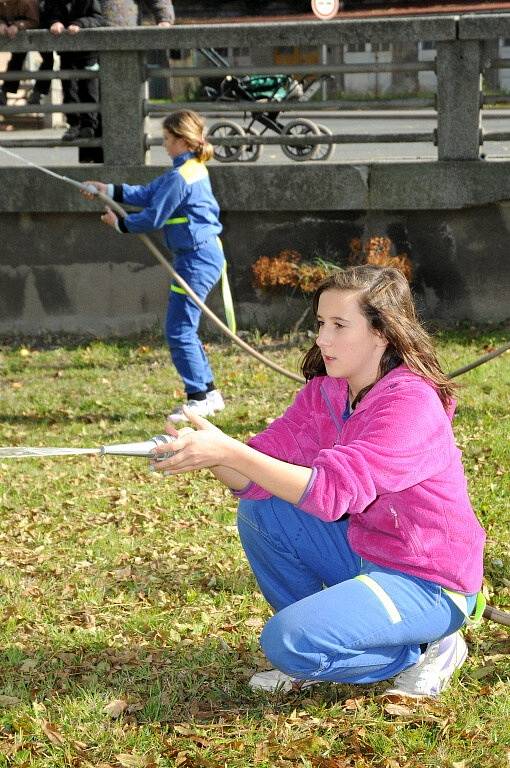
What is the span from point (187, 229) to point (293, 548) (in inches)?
167

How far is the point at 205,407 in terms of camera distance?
7.55 meters

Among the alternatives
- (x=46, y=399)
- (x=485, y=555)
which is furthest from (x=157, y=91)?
(x=485, y=555)

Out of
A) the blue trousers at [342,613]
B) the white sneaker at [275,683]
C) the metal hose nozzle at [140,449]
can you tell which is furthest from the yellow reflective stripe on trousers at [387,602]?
the metal hose nozzle at [140,449]

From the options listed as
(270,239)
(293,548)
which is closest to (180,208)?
(270,239)

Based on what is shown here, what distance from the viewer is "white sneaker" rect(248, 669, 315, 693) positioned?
387cm

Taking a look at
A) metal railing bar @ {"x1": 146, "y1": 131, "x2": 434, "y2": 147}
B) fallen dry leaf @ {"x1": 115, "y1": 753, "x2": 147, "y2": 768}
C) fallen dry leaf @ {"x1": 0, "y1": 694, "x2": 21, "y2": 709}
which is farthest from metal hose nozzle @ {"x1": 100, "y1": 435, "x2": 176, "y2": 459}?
metal railing bar @ {"x1": 146, "y1": 131, "x2": 434, "y2": 147}

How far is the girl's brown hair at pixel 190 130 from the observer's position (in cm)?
753

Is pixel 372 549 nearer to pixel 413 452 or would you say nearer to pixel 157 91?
pixel 413 452

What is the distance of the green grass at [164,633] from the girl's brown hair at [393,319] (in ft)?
3.48

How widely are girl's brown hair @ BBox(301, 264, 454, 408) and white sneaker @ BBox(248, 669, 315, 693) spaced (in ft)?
3.34

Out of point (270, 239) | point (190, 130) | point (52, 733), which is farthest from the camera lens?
point (270, 239)

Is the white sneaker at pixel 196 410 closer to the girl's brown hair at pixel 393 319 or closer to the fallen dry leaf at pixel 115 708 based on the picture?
the fallen dry leaf at pixel 115 708

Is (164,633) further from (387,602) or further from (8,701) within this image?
(387,602)

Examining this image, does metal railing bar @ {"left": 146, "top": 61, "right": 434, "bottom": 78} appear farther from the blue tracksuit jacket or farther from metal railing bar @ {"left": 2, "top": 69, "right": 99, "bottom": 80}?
the blue tracksuit jacket
